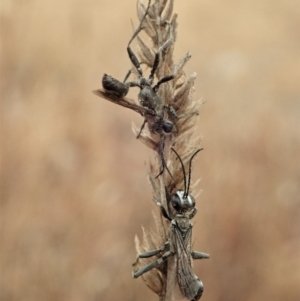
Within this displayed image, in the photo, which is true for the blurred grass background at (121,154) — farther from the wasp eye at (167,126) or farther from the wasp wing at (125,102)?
the wasp eye at (167,126)

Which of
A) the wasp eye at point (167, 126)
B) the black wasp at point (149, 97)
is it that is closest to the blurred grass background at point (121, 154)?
the black wasp at point (149, 97)

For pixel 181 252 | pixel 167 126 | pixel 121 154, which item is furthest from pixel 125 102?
pixel 121 154

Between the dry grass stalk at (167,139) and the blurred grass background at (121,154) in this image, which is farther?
the blurred grass background at (121,154)

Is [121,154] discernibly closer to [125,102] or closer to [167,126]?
[125,102]

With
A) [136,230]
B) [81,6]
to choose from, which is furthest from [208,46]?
[136,230]

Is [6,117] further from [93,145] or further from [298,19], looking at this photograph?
[298,19]

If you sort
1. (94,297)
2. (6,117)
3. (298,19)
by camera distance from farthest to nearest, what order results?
(298,19) → (6,117) → (94,297)
